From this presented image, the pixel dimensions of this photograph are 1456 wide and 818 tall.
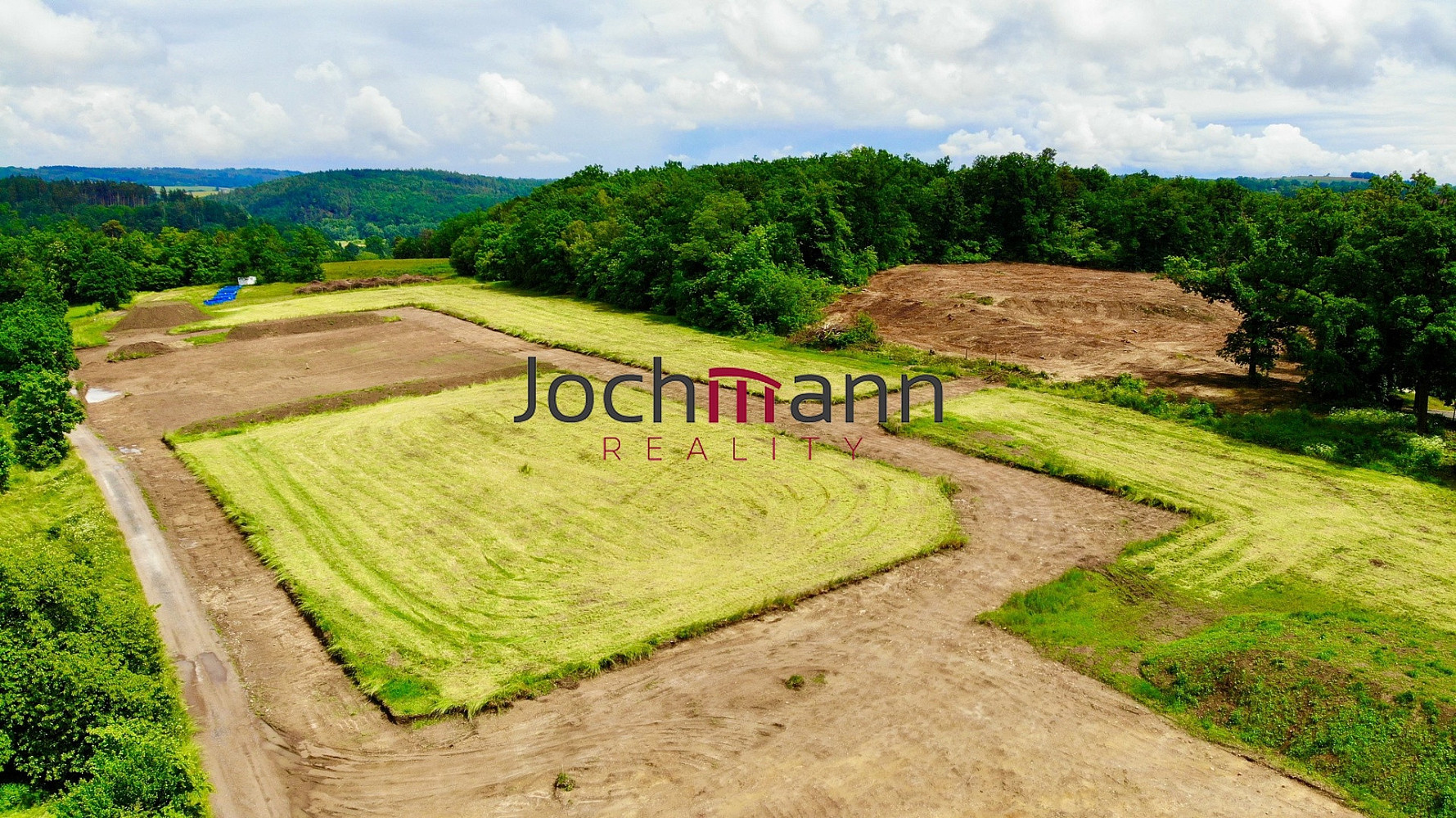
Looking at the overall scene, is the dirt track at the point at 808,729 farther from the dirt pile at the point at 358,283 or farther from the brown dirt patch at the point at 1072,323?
the dirt pile at the point at 358,283

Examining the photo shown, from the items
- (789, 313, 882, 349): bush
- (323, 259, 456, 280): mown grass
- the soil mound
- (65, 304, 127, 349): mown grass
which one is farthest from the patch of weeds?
(323, 259, 456, 280): mown grass

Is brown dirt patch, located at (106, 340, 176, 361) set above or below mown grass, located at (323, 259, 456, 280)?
below

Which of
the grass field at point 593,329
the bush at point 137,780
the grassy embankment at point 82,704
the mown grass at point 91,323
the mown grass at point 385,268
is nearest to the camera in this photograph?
the bush at point 137,780

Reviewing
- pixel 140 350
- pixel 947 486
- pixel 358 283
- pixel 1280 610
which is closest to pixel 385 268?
pixel 358 283

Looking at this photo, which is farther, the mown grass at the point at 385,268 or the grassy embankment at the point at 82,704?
the mown grass at the point at 385,268

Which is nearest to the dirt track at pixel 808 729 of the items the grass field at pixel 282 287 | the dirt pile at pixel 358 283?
the grass field at pixel 282 287

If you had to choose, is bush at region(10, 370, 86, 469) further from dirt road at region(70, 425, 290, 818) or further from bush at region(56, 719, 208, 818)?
bush at region(56, 719, 208, 818)
